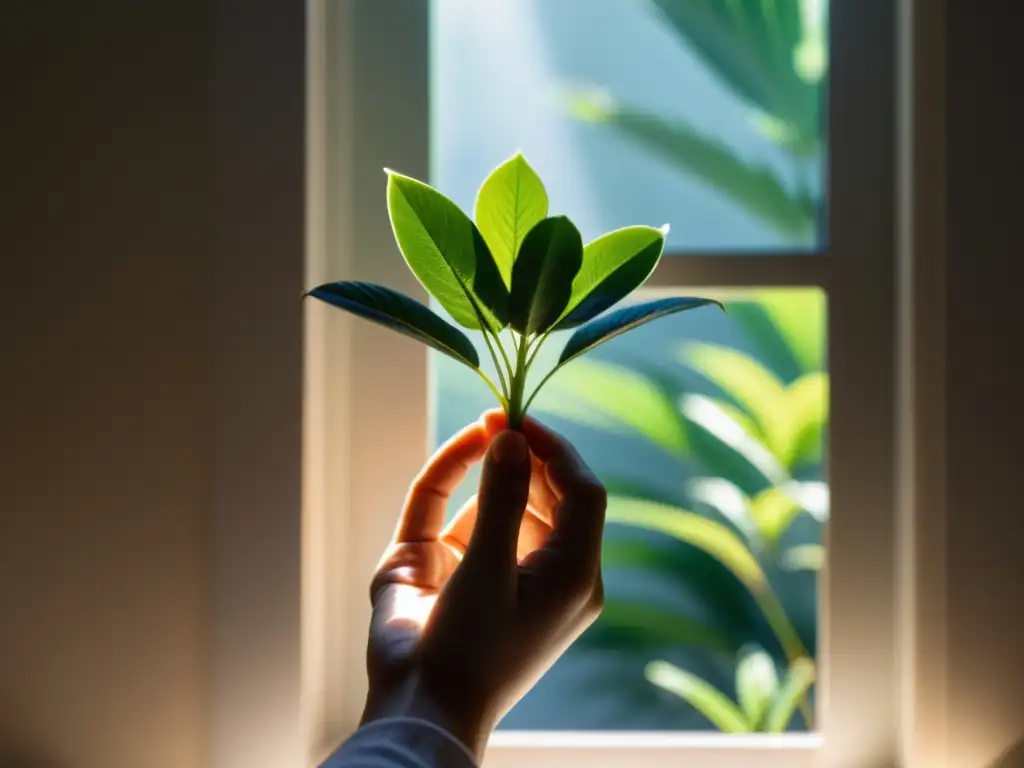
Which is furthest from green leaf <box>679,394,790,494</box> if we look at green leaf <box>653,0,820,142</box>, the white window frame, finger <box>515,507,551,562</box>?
finger <box>515,507,551,562</box>

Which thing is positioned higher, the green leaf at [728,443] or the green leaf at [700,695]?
the green leaf at [728,443]

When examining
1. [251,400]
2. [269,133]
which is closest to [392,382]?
[251,400]

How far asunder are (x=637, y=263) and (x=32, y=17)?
2.13 ft

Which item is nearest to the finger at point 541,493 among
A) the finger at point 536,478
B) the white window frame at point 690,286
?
the finger at point 536,478

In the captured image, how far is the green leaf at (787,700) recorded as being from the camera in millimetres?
1036

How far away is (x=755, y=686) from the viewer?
Answer: 1.04m

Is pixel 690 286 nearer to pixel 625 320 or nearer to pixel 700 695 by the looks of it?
pixel 625 320

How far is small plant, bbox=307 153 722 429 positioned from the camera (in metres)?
0.61

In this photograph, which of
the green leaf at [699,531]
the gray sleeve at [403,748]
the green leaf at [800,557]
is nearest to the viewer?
the gray sleeve at [403,748]

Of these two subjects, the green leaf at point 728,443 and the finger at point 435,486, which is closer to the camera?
the finger at point 435,486

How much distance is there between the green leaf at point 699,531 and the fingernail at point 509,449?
1.48 ft

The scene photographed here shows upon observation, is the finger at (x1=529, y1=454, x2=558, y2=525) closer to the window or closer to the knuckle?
the knuckle

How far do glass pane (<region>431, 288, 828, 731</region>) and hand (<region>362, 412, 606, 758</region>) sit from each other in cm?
35

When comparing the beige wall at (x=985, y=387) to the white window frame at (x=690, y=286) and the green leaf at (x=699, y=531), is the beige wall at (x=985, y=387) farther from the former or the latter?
the green leaf at (x=699, y=531)
